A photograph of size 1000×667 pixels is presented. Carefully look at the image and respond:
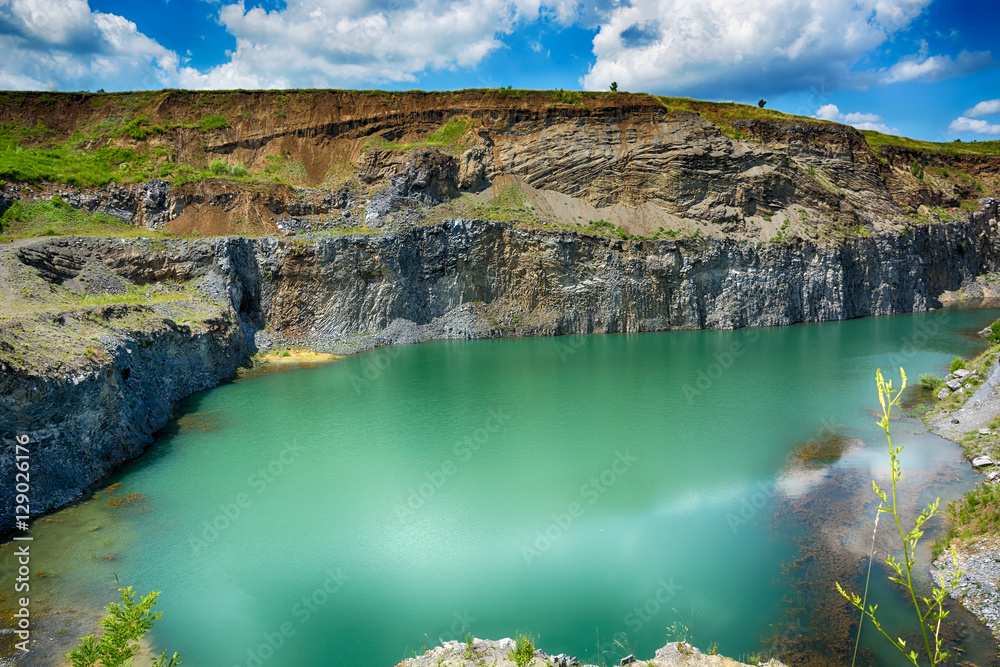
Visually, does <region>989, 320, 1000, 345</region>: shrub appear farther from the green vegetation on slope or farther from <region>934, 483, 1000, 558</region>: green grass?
the green vegetation on slope

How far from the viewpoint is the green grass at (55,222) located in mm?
32719

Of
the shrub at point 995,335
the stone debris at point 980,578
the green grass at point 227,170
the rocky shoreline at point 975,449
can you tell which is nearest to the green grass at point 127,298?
the green grass at point 227,170

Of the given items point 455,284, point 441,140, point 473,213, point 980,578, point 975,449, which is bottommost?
point 980,578

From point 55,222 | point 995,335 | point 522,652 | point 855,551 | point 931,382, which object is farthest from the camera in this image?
point 55,222

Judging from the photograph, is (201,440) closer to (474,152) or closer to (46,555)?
(46,555)

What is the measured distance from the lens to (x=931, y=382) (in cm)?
2266

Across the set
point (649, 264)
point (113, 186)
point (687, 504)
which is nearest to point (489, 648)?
point (687, 504)

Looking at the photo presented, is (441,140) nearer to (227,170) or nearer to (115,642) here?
(227,170)

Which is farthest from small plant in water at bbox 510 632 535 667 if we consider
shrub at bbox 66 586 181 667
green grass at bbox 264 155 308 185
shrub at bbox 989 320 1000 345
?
green grass at bbox 264 155 308 185

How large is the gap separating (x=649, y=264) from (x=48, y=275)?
3623 cm

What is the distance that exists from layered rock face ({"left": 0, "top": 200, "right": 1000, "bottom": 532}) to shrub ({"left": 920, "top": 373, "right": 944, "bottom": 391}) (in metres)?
19.5

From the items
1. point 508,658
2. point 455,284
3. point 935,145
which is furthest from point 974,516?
point 935,145

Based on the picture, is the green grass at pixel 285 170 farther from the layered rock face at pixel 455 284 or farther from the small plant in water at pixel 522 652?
the small plant in water at pixel 522 652

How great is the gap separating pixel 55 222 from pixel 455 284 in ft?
81.8
